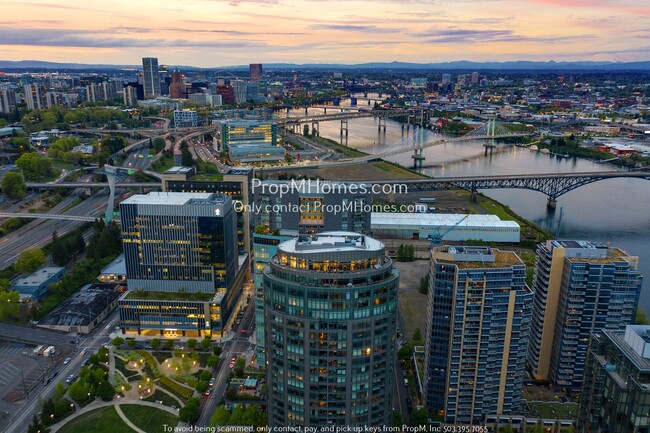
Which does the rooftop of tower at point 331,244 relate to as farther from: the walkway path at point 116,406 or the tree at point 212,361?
the tree at point 212,361

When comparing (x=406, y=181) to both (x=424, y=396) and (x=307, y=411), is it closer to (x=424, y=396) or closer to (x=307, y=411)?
(x=424, y=396)

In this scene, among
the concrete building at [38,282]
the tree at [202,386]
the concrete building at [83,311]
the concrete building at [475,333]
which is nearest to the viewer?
the concrete building at [475,333]

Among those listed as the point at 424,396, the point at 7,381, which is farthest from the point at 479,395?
the point at 7,381

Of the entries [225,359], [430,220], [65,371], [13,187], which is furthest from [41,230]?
[430,220]

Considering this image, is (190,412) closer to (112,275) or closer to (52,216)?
(112,275)

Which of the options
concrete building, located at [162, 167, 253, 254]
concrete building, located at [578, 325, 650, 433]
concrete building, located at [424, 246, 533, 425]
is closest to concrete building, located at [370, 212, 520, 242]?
concrete building, located at [162, 167, 253, 254]

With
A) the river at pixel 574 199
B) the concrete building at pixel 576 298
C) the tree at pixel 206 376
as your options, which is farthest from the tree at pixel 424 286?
the tree at pixel 206 376

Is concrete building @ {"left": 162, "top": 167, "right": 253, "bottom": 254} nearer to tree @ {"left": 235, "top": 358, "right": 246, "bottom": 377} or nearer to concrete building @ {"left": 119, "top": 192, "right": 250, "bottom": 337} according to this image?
concrete building @ {"left": 119, "top": 192, "right": 250, "bottom": 337}
